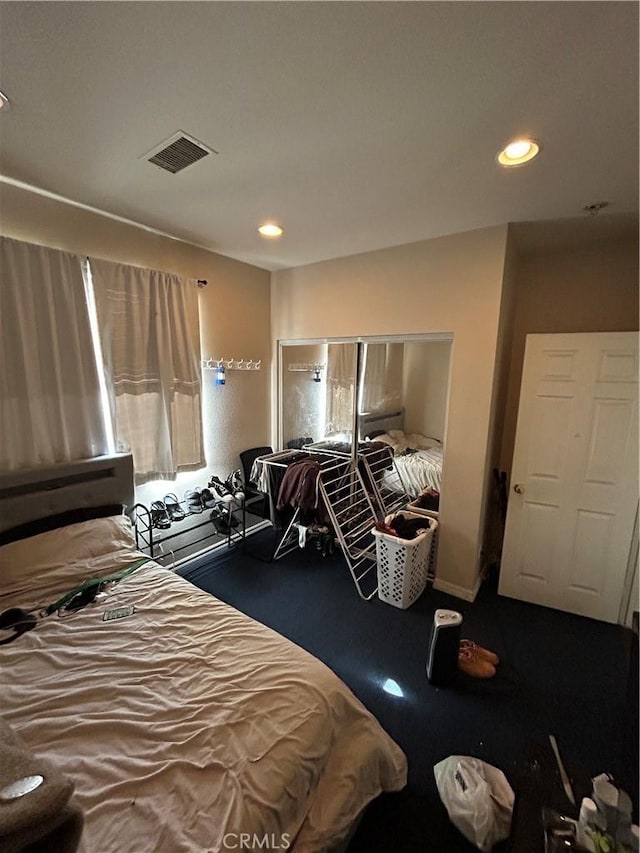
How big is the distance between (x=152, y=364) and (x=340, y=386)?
1.65 m

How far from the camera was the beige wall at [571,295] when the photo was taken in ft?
7.97

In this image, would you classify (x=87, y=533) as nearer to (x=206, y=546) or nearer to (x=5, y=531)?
(x=5, y=531)

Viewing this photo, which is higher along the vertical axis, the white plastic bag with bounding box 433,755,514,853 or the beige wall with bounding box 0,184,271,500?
the beige wall with bounding box 0,184,271,500

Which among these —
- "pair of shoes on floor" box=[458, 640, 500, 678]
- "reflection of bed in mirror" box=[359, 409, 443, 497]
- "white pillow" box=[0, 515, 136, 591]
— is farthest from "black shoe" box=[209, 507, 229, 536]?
"pair of shoes on floor" box=[458, 640, 500, 678]

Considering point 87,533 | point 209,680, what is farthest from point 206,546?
point 209,680

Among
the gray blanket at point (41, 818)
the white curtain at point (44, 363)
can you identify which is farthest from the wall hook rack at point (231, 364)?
the gray blanket at point (41, 818)

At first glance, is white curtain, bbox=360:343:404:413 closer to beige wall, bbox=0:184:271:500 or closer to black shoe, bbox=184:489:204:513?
beige wall, bbox=0:184:271:500

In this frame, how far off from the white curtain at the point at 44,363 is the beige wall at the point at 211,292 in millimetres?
200

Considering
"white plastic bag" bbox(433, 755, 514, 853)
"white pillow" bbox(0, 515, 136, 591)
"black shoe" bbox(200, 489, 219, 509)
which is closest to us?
"white plastic bag" bbox(433, 755, 514, 853)

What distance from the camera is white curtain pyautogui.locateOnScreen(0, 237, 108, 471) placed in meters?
1.89

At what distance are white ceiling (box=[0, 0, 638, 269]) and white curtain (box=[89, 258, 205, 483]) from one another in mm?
530

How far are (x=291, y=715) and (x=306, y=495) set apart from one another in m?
1.79

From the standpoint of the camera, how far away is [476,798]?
1.24 m

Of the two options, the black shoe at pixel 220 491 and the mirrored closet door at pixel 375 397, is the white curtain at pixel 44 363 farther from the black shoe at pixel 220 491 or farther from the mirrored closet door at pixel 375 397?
the mirrored closet door at pixel 375 397
